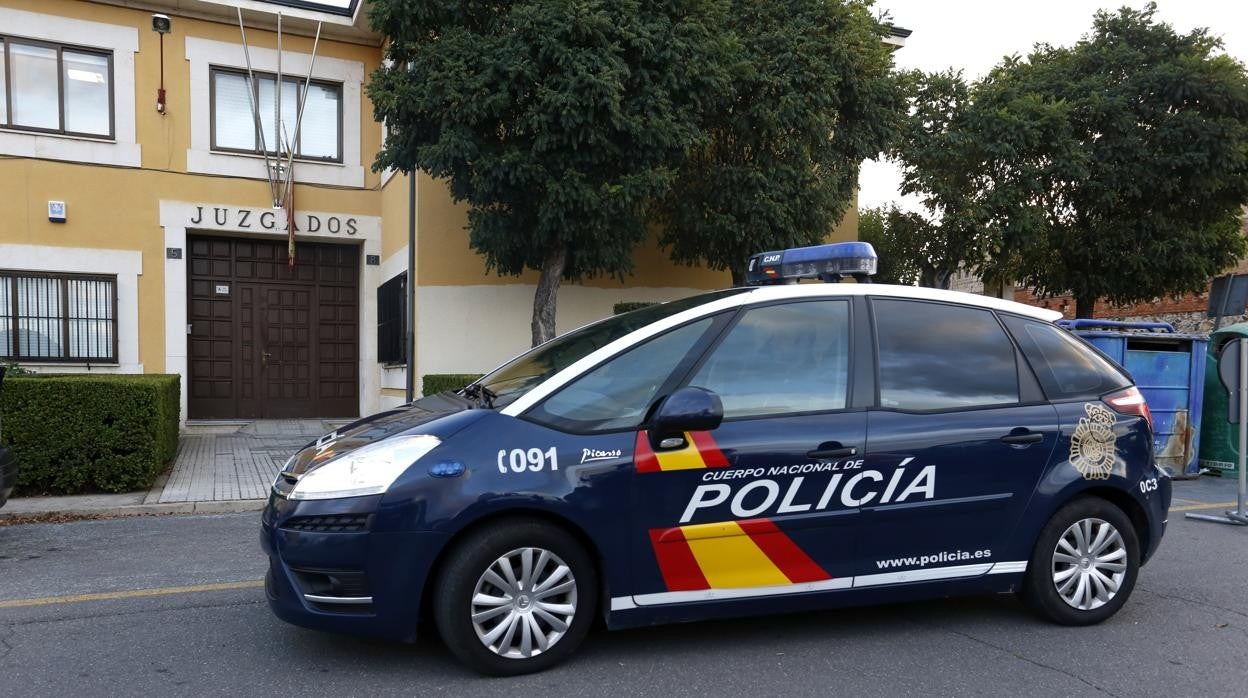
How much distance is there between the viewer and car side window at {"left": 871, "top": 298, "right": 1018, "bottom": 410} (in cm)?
410

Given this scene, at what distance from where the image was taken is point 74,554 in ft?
19.4

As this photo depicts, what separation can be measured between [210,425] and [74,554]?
8.04 m

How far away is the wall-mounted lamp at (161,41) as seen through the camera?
42.4ft

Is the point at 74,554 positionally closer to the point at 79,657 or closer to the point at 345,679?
the point at 79,657

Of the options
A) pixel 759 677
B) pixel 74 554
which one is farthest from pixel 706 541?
pixel 74 554

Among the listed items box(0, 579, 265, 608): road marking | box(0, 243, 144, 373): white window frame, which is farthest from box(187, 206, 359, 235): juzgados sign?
box(0, 579, 265, 608): road marking

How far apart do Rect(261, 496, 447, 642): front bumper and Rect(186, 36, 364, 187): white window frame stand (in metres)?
11.7

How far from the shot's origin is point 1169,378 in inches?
390

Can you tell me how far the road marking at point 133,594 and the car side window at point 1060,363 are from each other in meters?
4.48

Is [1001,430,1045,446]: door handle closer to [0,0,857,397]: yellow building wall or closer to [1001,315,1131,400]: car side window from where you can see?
[1001,315,1131,400]: car side window

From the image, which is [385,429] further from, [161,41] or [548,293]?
[161,41]

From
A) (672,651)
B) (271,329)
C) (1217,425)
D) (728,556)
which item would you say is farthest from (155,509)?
(1217,425)

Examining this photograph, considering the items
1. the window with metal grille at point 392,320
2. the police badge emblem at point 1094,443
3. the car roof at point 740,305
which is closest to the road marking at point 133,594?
the car roof at point 740,305

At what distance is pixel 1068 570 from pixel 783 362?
6.08ft
